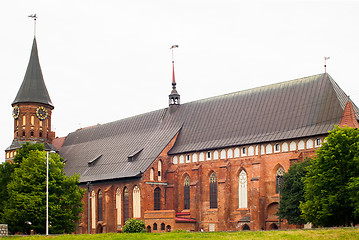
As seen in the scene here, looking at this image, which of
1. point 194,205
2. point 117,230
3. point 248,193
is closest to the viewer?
point 248,193

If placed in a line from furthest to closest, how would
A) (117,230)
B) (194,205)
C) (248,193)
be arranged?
(117,230) → (194,205) → (248,193)

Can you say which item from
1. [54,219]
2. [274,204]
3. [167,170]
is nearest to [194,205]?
[167,170]

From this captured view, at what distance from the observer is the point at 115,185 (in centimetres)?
7400

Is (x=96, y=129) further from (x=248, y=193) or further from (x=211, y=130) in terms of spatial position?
(x=248, y=193)

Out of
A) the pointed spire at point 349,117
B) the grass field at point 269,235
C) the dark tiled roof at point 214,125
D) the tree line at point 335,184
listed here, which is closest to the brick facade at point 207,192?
the dark tiled roof at point 214,125

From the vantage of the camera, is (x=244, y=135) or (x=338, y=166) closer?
(x=338, y=166)

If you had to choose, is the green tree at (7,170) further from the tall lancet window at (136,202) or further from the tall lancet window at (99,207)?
the tall lancet window at (99,207)

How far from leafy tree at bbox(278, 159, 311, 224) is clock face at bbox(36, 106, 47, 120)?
4913 cm

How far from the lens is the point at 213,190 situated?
2628 inches

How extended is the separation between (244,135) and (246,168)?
12.7ft

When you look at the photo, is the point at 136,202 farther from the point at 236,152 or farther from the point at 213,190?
the point at 236,152

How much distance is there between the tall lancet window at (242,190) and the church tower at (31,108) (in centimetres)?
3839

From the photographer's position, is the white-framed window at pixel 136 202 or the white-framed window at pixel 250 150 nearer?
the white-framed window at pixel 250 150

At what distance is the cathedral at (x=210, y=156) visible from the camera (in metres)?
58.8
